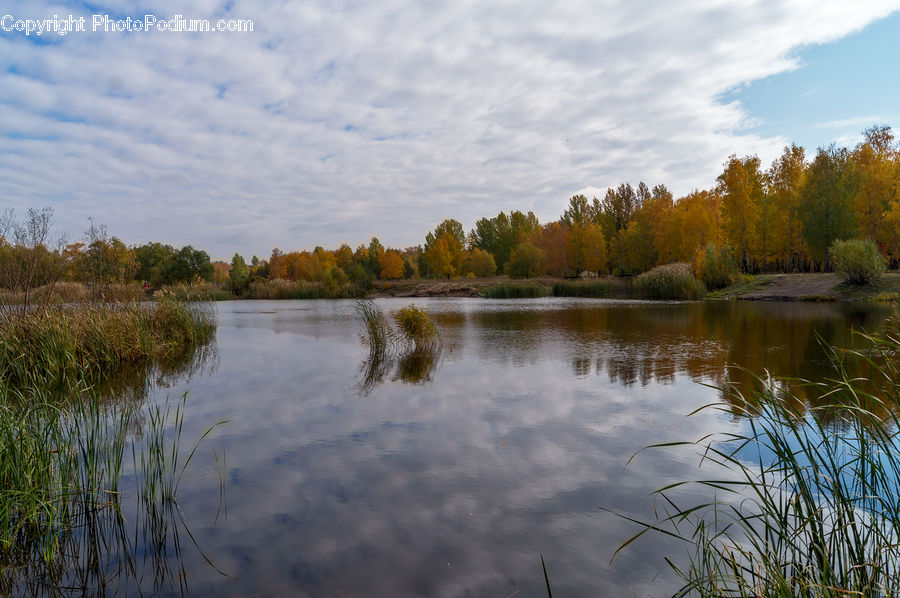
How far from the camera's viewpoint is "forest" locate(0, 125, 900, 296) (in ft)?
47.6

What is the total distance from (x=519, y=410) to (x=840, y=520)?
5.37 meters

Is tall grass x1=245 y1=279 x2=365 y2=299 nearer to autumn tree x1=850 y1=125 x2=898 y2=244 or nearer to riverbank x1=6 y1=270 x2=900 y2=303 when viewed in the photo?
riverbank x1=6 y1=270 x2=900 y2=303

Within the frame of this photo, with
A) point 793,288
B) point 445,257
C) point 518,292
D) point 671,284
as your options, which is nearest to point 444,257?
point 445,257

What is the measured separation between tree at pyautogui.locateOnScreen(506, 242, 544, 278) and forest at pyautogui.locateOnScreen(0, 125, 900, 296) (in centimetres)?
13

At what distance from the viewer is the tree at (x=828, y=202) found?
3625 cm

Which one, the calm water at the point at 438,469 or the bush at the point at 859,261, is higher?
the bush at the point at 859,261

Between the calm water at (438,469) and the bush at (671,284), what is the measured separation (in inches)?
1017

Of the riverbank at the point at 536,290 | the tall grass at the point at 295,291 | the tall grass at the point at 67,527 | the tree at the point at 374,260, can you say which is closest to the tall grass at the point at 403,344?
the tall grass at the point at 67,527

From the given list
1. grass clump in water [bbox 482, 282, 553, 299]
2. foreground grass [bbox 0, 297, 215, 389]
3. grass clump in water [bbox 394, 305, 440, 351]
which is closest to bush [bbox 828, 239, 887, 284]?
grass clump in water [bbox 482, 282, 553, 299]

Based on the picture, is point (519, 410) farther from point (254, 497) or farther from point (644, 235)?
point (644, 235)

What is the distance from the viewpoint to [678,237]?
154ft

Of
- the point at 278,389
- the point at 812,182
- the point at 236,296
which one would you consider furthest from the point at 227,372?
the point at 236,296

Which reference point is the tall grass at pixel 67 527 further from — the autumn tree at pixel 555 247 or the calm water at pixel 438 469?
the autumn tree at pixel 555 247

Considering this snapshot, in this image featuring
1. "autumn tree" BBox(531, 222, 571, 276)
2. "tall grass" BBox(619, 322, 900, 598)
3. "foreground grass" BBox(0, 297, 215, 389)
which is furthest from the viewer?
"autumn tree" BBox(531, 222, 571, 276)
